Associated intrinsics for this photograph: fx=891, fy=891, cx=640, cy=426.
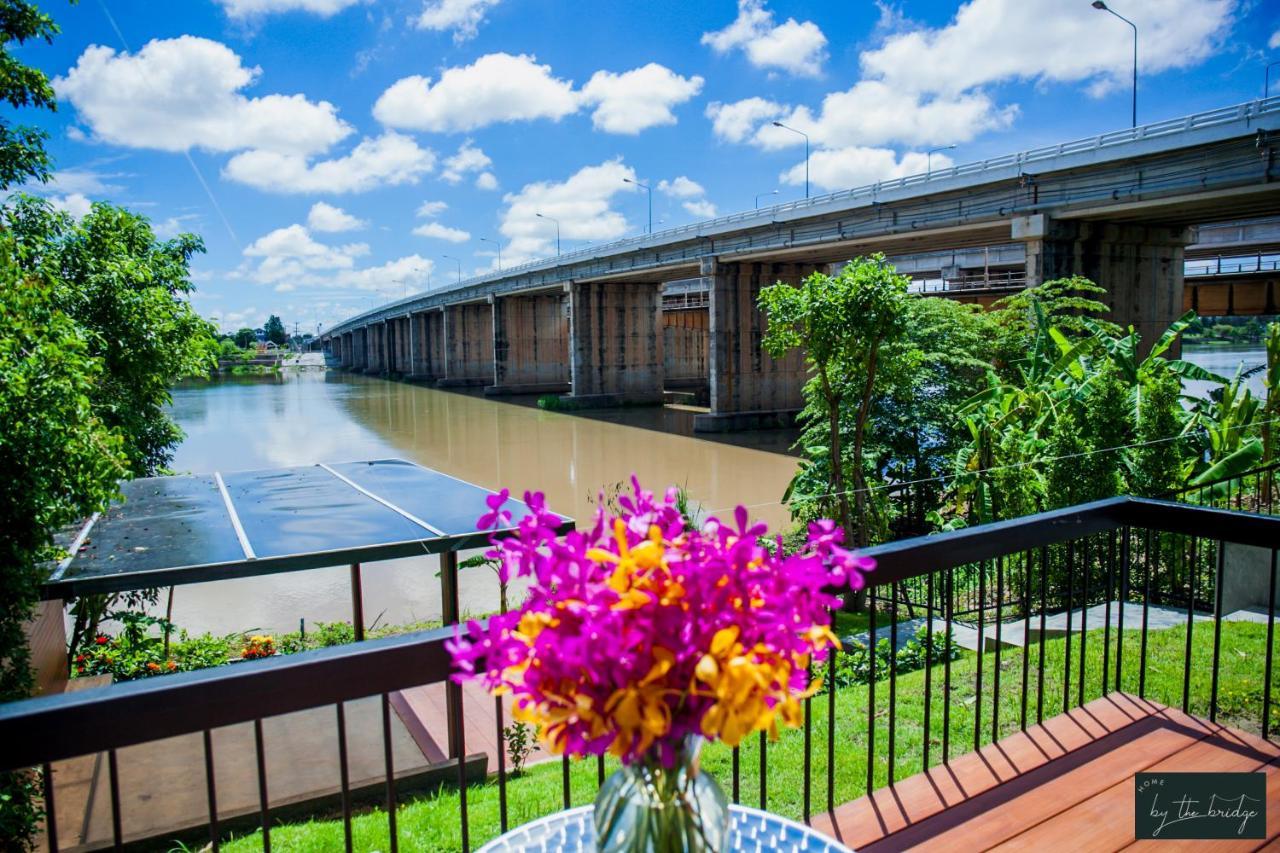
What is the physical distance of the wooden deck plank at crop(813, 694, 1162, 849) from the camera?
2.96m

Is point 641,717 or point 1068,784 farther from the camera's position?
point 1068,784

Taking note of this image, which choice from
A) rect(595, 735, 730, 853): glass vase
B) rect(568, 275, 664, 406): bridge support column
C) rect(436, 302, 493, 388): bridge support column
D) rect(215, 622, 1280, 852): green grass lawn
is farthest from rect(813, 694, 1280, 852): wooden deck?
rect(436, 302, 493, 388): bridge support column

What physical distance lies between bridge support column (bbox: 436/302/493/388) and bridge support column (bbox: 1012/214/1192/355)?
57273 mm

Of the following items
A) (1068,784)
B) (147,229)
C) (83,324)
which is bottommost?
(1068,784)

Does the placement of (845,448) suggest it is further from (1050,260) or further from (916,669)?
(1050,260)

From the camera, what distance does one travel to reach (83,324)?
9.24 meters

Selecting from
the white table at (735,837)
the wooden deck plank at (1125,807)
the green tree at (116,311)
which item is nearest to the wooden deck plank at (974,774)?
the wooden deck plank at (1125,807)

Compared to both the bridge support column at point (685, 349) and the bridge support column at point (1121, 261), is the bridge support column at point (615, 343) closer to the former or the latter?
the bridge support column at point (685, 349)

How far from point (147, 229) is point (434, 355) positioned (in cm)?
7587

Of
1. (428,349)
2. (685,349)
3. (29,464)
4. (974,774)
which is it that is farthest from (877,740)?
(428,349)

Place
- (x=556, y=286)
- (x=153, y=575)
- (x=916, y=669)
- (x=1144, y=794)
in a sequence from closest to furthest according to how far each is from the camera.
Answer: (x=1144, y=794) < (x=153, y=575) < (x=916, y=669) < (x=556, y=286)

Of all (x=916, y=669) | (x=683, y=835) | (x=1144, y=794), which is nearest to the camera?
(x=683, y=835)

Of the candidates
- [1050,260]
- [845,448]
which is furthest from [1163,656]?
[1050,260]

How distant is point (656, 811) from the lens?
1.47m
